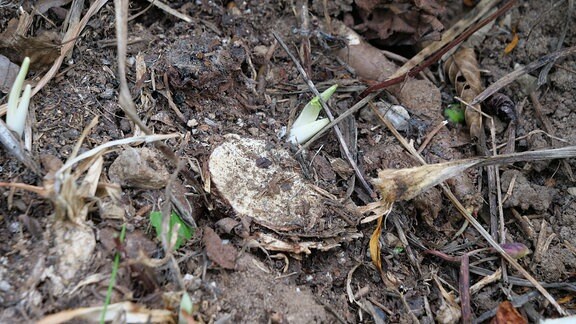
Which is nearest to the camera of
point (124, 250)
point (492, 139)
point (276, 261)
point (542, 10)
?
point (124, 250)

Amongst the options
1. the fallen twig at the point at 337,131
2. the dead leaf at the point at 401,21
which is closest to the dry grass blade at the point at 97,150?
the fallen twig at the point at 337,131

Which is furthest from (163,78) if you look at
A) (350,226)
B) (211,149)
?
(350,226)

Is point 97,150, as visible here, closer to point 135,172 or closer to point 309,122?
point 135,172

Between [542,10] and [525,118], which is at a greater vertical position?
[542,10]

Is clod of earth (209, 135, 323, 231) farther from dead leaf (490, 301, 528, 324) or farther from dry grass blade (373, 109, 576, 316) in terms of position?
dead leaf (490, 301, 528, 324)

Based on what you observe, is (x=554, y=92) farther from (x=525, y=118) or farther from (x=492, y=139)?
(x=492, y=139)

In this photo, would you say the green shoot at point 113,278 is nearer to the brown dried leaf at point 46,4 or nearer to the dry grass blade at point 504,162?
the dry grass blade at point 504,162

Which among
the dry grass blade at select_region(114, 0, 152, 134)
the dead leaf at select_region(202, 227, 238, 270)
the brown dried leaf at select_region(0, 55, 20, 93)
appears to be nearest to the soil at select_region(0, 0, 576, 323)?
the dead leaf at select_region(202, 227, 238, 270)
